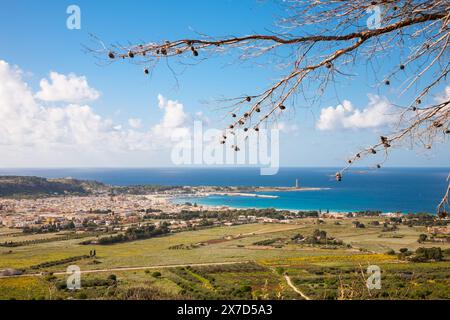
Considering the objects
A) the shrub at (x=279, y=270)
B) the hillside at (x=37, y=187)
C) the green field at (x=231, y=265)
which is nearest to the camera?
the green field at (x=231, y=265)

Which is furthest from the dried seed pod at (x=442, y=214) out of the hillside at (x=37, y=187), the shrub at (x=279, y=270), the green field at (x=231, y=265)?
the hillside at (x=37, y=187)

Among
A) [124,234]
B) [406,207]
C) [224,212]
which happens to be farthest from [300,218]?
[124,234]

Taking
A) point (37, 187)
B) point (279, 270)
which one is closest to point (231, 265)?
point (279, 270)

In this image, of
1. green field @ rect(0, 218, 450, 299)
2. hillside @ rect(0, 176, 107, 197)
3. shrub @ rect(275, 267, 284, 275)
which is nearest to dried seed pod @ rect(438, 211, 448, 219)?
green field @ rect(0, 218, 450, 299)

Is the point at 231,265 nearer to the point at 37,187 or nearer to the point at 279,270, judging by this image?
the point at 279,270

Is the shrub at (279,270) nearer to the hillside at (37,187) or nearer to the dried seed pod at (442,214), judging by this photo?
the dried seed pod at (442,214)
